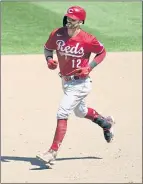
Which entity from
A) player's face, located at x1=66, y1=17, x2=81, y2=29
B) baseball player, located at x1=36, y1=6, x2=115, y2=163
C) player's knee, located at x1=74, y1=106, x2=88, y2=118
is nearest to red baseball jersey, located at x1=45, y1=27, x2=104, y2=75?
baseball player, located at x1=36, y1=6, x2=115, y2=163

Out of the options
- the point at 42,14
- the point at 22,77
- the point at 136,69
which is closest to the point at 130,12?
the point at 42,14

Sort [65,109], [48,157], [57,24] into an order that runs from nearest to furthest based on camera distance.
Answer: [48,157], [65,109], [57,24]

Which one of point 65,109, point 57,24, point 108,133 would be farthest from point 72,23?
point 57,24

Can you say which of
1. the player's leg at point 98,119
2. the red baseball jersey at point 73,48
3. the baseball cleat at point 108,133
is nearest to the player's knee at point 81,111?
the player's leg at point 98,119

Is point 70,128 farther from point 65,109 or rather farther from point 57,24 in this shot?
point 57,24

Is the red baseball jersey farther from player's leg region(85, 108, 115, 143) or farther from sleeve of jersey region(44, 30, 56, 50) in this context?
player's leg region(85, 108, 115, 143)

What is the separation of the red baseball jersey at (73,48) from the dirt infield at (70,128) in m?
1.04

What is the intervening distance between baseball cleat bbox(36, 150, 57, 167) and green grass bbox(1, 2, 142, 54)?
8588mm

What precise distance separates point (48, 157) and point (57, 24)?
1143 cm

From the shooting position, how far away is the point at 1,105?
33.1ft

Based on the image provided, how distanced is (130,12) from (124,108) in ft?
34.7

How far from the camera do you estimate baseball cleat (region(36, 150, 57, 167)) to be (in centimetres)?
685

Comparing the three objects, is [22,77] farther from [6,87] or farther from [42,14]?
[42,14]

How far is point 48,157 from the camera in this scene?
22.6 feet
